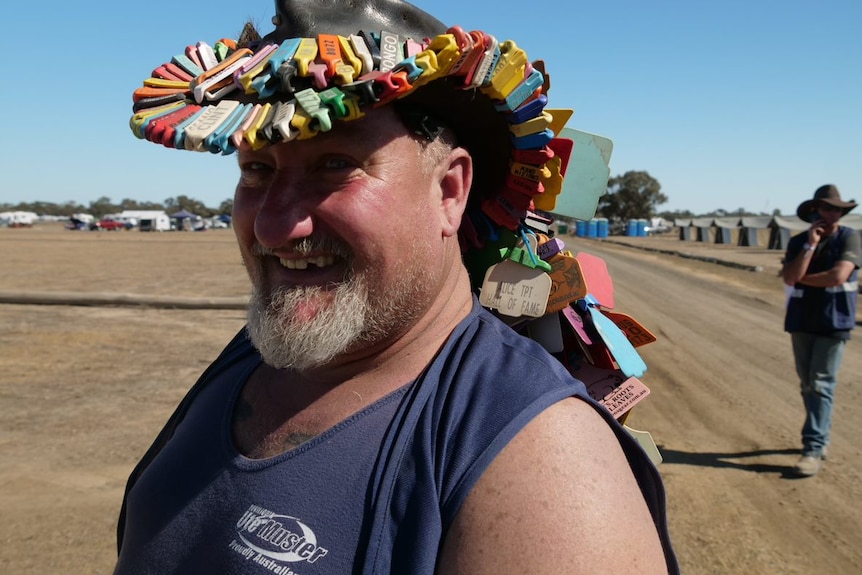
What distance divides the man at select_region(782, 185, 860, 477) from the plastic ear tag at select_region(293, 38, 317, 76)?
16.6 ft

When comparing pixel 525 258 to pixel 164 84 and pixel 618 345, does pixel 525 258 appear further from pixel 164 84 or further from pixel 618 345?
pixel 164 84

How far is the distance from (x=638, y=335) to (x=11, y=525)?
13.3 ft

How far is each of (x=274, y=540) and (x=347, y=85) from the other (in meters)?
0.94

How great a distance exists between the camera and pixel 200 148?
138 cm

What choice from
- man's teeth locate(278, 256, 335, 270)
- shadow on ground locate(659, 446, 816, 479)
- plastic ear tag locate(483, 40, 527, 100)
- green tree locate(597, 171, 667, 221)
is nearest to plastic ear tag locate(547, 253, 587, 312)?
plastic ear tag locate(483, 40, 527, 100)

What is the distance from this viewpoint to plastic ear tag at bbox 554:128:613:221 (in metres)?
2.07

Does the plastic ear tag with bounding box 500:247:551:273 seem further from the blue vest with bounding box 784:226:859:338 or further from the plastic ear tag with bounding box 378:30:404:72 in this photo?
the blue vest with bounding box 784:226:859:338

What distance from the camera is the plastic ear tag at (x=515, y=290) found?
1996 mm

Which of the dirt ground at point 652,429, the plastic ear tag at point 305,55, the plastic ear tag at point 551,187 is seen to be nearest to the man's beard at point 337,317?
the plastic ear tag at point 305,55

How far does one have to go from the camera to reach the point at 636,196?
257 feet

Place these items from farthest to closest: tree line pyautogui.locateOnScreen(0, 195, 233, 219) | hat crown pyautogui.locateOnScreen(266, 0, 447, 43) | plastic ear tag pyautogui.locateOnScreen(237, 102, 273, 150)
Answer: tree line pyautogui.locateOnScreen(0, 195, 233, 219) < hat crown pyautogui.locateOnScreen(266, 0, 447, 43) < plastic ear tag pyautogui.locateOnScreen(237, 102, 273, 150)

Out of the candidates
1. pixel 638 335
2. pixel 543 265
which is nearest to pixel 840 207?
pixel 638 335

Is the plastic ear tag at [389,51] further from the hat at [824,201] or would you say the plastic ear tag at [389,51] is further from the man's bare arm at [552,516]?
the hat at [824,201]

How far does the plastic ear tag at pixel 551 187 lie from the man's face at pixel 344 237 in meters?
0.47
